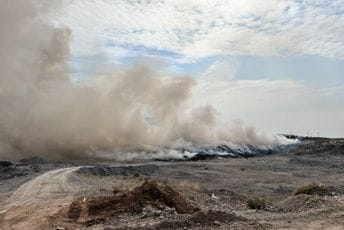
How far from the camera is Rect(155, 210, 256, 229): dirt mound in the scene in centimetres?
1599

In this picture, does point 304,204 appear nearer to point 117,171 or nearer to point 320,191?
point 320,191

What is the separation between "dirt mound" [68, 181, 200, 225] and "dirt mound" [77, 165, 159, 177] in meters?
19.1

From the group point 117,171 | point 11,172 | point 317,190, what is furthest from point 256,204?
point 11,172

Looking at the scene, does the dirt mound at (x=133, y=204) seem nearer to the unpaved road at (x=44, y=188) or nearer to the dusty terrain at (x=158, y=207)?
the dusty terrain at (x=158, y=207)

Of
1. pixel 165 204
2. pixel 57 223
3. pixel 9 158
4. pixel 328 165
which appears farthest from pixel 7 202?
pixel 328 165

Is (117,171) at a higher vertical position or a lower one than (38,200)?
higher

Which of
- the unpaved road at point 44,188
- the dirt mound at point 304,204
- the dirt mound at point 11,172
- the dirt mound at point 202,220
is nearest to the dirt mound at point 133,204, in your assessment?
the dirt mound at point 202,220

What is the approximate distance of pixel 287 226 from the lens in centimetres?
1609

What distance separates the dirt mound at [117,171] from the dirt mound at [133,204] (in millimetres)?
19087

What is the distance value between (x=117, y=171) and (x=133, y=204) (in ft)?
77.5

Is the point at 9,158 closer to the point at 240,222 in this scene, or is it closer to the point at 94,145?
the point at 94,145

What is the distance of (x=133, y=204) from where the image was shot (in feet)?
64.2

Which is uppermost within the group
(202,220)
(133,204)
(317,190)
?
(317,190)

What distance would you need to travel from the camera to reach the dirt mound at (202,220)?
1599cm
